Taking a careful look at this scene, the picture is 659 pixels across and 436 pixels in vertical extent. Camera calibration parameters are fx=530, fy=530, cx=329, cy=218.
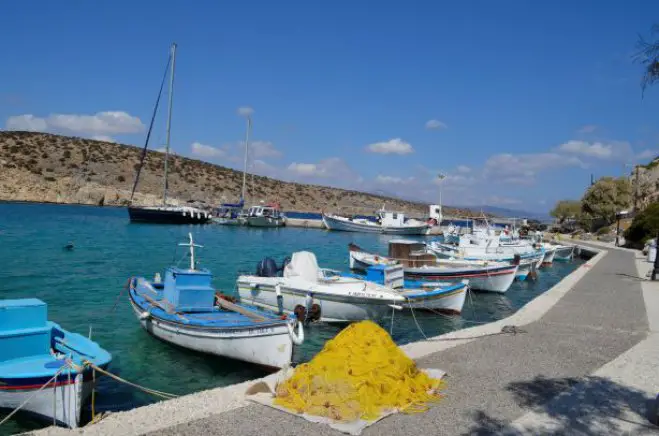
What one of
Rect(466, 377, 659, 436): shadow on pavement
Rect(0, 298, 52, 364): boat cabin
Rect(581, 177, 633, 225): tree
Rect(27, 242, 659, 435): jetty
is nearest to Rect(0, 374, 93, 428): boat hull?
Rect(0, 298, 52, 364): boat cabin

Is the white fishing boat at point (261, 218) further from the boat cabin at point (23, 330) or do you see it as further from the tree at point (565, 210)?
the boat cabin at point (23, 330)

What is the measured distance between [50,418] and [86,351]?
1.50 metres

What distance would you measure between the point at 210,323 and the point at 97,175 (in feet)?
340

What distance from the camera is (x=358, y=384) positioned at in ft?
24.2

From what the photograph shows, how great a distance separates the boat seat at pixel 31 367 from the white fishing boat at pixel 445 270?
675 inches

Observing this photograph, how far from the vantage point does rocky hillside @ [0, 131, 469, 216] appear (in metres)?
95.7

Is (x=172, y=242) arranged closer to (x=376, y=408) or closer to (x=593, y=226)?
(x=376, y=408)

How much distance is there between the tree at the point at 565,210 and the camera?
323 feet

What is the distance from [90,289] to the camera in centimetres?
2142

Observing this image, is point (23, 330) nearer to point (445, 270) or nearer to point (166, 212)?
point (445, 270)

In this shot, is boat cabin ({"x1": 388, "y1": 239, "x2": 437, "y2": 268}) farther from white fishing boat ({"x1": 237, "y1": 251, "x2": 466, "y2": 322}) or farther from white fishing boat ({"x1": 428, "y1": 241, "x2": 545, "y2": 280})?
white fishing boat ({"x1": 237, "y1": 251, "x2": 466, "y2": 322})

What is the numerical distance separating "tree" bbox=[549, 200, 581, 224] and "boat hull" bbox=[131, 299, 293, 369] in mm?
95269

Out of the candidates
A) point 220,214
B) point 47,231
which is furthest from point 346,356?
point 220,214

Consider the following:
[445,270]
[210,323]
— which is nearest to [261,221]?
[445,270]
